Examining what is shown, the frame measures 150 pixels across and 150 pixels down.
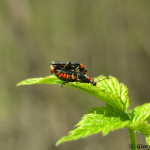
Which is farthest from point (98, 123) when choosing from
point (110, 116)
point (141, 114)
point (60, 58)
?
point (60, 58)

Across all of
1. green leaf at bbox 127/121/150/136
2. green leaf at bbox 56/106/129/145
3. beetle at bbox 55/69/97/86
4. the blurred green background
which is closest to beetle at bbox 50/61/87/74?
beetle at bbox 55/69/97/86

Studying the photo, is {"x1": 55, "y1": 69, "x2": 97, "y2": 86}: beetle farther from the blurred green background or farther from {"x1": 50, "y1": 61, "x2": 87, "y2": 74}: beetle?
the blurred green background

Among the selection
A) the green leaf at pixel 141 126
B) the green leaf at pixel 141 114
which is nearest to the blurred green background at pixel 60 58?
the green leaf at pixel 141 114

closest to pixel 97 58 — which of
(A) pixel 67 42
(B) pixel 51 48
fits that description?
(A) pixel 67 42

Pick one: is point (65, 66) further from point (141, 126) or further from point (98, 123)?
point (141, 126)

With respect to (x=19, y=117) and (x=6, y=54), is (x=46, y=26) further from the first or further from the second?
(x=19, y=117)

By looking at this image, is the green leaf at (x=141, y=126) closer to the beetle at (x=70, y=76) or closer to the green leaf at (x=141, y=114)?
the green leaf at (x=141, y=114)
